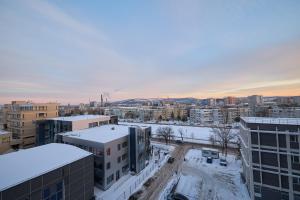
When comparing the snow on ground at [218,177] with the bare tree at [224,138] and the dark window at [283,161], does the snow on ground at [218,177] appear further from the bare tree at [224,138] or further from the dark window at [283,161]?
the dark window at [283,161]

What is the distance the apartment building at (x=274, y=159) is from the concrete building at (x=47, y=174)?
20.0 meters

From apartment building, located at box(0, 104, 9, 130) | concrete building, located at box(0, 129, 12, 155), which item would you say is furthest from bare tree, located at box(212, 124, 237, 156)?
apartment building, located at box(0, 104, 9, 130)

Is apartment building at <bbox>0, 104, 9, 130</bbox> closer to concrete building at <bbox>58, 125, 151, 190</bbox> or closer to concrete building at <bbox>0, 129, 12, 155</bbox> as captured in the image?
concrete building at <bbox>0, 129, 12, 155</bbox>

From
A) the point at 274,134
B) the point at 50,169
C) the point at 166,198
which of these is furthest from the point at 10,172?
the point at 274,134

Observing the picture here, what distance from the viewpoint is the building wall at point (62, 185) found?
13562mm

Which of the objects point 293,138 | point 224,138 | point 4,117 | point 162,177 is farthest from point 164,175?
point 4,117

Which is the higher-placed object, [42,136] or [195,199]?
[42,136]

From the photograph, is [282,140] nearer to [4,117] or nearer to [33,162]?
[33,162]

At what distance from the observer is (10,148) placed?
129 ft

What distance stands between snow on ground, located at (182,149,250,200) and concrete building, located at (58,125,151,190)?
8.50 m

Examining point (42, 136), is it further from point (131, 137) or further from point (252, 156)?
point (252, 156)

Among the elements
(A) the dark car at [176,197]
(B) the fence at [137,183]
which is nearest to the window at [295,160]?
(A) the dark car at [176,197]

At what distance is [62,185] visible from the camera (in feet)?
56.2

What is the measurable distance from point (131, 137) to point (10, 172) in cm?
1755
